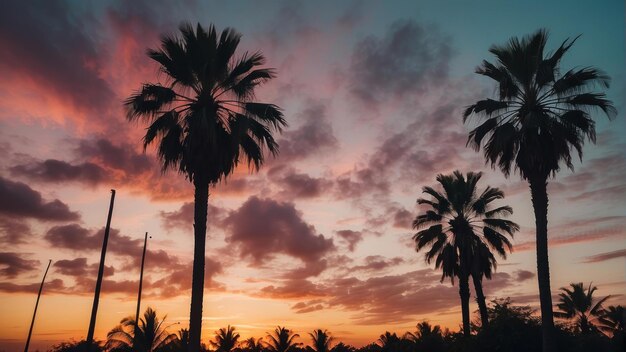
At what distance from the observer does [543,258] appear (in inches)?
882

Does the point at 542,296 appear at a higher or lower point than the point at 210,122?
lower

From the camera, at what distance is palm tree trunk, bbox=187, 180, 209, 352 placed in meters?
19.5

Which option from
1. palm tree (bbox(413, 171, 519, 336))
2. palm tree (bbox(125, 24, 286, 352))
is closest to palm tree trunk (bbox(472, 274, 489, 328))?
palm tree (bbox(413, 171, 519, 336))

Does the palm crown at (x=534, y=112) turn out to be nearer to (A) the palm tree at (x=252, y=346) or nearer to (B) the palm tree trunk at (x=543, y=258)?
(B) the palm tree trunk at (x=543, y=258)

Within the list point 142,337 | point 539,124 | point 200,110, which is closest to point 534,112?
point 539,124

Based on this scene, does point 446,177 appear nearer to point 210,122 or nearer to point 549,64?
point 549,64

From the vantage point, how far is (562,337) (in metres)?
31.9

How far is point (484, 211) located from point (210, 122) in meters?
24.7

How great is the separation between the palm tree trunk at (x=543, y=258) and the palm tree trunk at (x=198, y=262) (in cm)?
1540

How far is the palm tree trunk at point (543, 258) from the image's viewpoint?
2159 cm

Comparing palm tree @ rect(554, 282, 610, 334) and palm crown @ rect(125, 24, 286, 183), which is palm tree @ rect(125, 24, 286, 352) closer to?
palm crown @ rect(125, 24, 286, 183)

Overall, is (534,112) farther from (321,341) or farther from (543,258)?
(321,341)

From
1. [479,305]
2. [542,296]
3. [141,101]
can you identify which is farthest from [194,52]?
[479,305]

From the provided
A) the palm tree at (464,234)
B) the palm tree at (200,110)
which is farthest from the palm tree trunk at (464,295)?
the palm tree at (200,110)
